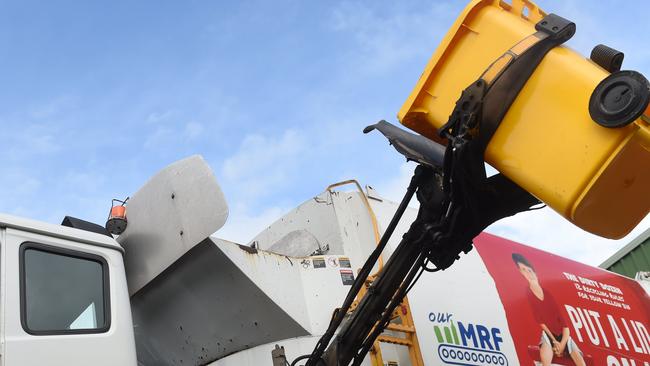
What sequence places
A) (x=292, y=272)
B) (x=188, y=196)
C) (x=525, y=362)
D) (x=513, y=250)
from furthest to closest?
(x=513, y=250) < (x=525, y=362) < (x=292, y=272) < (x=188, y=196)

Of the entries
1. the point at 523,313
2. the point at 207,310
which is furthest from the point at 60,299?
the point at 523,313

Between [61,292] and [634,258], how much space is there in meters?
8.44

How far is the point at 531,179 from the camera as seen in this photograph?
242 cm

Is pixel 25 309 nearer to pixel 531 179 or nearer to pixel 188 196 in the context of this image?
pixel 188 196

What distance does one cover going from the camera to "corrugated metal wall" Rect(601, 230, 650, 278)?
29.7 ft

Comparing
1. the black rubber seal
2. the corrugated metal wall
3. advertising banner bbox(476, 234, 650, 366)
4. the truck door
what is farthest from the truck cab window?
the corrugated metal wall

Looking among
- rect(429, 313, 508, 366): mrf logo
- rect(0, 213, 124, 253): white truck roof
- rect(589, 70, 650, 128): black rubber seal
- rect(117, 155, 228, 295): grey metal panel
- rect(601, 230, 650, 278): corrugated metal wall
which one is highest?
rect(601, 230, 650, 278): corrugated metal wall

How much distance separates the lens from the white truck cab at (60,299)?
2.62 m

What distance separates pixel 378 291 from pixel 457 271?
1290 mm

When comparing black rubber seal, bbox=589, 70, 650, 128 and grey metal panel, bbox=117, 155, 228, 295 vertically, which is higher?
grey metal panel, bbox=117, 155, 228, 295

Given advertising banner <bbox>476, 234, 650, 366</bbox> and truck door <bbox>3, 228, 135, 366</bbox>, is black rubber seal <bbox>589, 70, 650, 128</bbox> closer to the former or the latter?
truck door <bbox>3, 228, 135, 366</bbox>

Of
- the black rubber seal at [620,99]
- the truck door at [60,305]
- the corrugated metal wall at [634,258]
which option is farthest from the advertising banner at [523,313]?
the corrugated metal wall at [634,258]

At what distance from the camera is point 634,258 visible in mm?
9320

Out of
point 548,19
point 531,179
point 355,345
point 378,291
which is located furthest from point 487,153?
point 355,345
